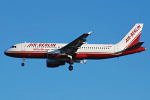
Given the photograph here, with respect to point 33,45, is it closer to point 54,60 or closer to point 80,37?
point 54,60

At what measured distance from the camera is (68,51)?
80938 mm

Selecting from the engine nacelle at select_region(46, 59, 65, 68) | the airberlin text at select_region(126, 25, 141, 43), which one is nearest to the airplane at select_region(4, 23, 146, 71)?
the engine nacelle at select_region(46, 59, 65, 68)

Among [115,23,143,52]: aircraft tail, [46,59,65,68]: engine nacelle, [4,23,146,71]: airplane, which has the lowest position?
[46,59,65,68]: engine nacelle

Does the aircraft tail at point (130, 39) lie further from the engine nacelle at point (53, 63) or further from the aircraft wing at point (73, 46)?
the engine nacelle at point (53, 63)

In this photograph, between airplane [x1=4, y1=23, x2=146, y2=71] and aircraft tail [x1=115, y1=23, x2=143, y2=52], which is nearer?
airplane [x1=4, y1=23, x2=146, y2=71]

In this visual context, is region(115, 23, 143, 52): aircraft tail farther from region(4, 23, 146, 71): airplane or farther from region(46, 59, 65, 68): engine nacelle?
region(46, 59, 65, 68): engine nacelle

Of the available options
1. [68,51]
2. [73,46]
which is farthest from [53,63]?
[73,46]

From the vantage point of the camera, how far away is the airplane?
80938 mm

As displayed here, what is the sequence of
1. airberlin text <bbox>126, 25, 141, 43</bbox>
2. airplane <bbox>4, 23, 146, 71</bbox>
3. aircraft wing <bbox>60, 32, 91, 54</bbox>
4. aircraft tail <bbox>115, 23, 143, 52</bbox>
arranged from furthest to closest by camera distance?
airberlin text <bbox>126, 25, 141, 43</bbox> → aircraft tail <bbox>115, 23, 143, 52</bbox> → airplane <bbox>4, 23, 146, 71</bbox> → aircraft wing <bbox>60, 32, 91, 54</bbox>

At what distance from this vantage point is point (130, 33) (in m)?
88.4

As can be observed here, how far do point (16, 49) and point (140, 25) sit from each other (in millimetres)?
28080

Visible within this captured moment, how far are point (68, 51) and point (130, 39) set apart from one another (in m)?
15.3

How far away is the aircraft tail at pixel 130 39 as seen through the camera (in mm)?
85637

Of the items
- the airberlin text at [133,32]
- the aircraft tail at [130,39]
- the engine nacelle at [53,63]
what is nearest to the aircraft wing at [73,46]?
the engine nacelle at [53,63]
